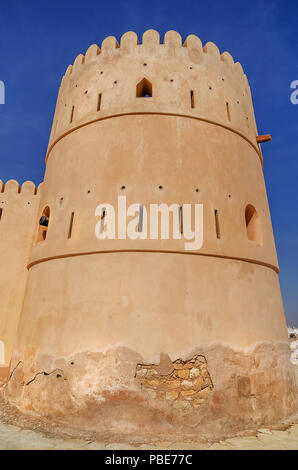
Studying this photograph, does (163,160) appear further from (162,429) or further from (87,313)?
(162,429)

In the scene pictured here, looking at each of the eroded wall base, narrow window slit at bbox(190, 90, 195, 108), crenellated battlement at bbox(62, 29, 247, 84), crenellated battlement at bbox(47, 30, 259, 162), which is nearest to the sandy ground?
the eroded wall base

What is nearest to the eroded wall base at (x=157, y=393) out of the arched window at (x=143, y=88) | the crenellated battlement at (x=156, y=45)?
the arched window at (x=143, y=88)

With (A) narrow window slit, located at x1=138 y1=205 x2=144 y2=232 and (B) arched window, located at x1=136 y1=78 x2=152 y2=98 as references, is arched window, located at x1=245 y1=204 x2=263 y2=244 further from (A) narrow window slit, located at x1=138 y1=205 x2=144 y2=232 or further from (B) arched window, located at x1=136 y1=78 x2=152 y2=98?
(B) arched window, located at x1=136 y1=78 x2=152 y2=98

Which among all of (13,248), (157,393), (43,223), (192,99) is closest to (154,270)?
(157,393)

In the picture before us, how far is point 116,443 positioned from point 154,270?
302 cm

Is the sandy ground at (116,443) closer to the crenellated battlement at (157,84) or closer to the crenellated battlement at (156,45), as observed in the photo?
the crenellated battlement at (157,84)

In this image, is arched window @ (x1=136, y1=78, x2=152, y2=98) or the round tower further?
arched window @ (x1=136, y1=78, x2=152, y2=98)

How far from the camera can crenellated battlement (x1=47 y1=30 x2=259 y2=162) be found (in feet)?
25.7

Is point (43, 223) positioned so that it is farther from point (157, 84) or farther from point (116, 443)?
point (116, 443)

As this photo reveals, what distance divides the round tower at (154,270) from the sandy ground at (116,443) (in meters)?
0.37

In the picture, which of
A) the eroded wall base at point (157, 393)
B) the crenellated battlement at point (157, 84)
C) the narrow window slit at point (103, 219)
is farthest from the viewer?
the crenellated battlement at point (157, 84)

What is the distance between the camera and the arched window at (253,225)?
7711 mm

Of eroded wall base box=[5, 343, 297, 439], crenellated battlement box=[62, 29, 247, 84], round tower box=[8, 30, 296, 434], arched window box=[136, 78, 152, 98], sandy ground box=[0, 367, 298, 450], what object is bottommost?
sandy ground box=[0, 367, 298, 450]

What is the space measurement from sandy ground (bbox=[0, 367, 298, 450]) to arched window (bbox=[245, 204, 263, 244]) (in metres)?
4.21
